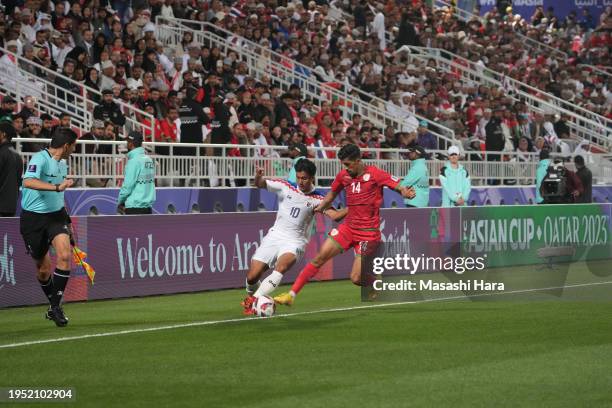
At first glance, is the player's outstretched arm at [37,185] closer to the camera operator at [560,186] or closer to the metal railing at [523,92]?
the camera operator at [560,186]

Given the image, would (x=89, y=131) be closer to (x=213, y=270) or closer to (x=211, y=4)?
(x=213, y=270)

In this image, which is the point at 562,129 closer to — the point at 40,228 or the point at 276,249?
the point at 276,249

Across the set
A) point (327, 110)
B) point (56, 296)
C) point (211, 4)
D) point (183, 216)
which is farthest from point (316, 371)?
point (211, 4)

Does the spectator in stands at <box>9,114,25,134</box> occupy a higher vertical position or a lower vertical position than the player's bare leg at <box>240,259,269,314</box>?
higher

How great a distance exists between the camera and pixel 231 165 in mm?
24906

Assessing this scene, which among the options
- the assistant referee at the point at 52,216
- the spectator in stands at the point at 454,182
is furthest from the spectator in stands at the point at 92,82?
the assistant referee at the point at 52,216

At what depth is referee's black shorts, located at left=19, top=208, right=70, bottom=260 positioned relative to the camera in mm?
14922

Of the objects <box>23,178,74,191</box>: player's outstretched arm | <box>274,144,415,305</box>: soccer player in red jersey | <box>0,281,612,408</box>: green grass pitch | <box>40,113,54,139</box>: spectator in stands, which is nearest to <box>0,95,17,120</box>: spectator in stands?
<box>40,113,54,139</box>: spectator in stands

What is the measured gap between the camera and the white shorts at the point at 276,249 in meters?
16.4

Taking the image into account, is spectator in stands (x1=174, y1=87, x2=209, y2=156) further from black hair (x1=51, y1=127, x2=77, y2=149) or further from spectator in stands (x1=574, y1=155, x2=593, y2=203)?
black hair (x1=51, y1=127, x2=77, y2=149)

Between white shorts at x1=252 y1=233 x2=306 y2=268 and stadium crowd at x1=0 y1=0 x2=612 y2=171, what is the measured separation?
20.9 feet

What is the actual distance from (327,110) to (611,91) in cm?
2063

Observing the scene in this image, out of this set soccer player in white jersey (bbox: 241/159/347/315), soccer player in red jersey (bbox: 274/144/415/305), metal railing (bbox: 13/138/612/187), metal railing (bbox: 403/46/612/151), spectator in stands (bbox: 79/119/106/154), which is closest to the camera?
soccer player in white jersey (bbox: 241/159/347/315)

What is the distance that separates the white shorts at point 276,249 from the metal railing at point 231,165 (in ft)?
18.4
